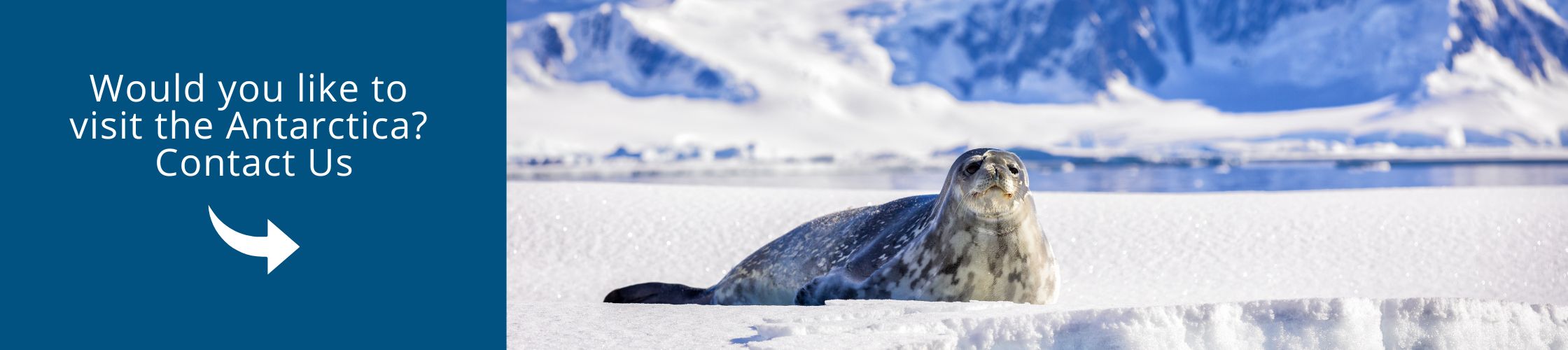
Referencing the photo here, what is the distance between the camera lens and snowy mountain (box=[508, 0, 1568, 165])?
2729 inches

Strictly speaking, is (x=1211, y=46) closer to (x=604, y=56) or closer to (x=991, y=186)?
(x=604, y=56)

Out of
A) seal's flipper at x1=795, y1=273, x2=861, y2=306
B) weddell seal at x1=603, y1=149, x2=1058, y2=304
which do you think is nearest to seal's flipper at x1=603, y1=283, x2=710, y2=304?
weddell seal at x1=603, y1=149, x2=1058, y2=304

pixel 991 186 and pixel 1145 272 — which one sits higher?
pixel 991 186

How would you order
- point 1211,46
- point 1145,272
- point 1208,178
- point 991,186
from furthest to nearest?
point 1211,46
point 1208,178
point 1145,272
point 991,186

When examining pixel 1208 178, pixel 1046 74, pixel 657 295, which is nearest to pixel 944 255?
pixel 657 295

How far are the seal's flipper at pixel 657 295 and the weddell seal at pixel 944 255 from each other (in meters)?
0.17

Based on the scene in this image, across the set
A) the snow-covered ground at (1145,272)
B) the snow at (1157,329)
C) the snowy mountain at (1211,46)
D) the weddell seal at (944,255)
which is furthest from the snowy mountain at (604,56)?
the snow at (1157,329)

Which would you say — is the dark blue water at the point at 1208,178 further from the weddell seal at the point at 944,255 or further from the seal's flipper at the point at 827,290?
the seal's flipper at the point at 827,290

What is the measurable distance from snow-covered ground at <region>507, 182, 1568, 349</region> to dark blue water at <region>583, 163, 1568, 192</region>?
13090 mm
